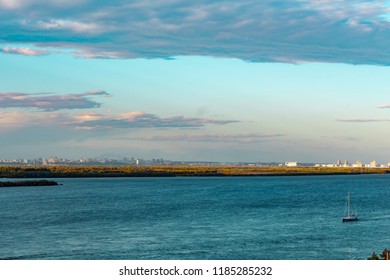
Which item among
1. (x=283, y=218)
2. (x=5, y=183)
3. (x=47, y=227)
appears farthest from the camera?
(x=5, y=183)

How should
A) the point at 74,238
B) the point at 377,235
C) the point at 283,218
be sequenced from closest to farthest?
the point at 74,238 < the point at 377,235 < the point at 283,218

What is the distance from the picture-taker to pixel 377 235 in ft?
147

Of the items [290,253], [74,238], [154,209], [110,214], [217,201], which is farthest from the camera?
[217,201]

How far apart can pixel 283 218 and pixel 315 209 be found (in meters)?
11.9

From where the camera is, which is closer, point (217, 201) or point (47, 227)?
point (47, 227)

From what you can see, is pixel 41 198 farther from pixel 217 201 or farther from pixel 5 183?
pixel 5 183

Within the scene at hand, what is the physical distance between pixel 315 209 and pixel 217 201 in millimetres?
14430
